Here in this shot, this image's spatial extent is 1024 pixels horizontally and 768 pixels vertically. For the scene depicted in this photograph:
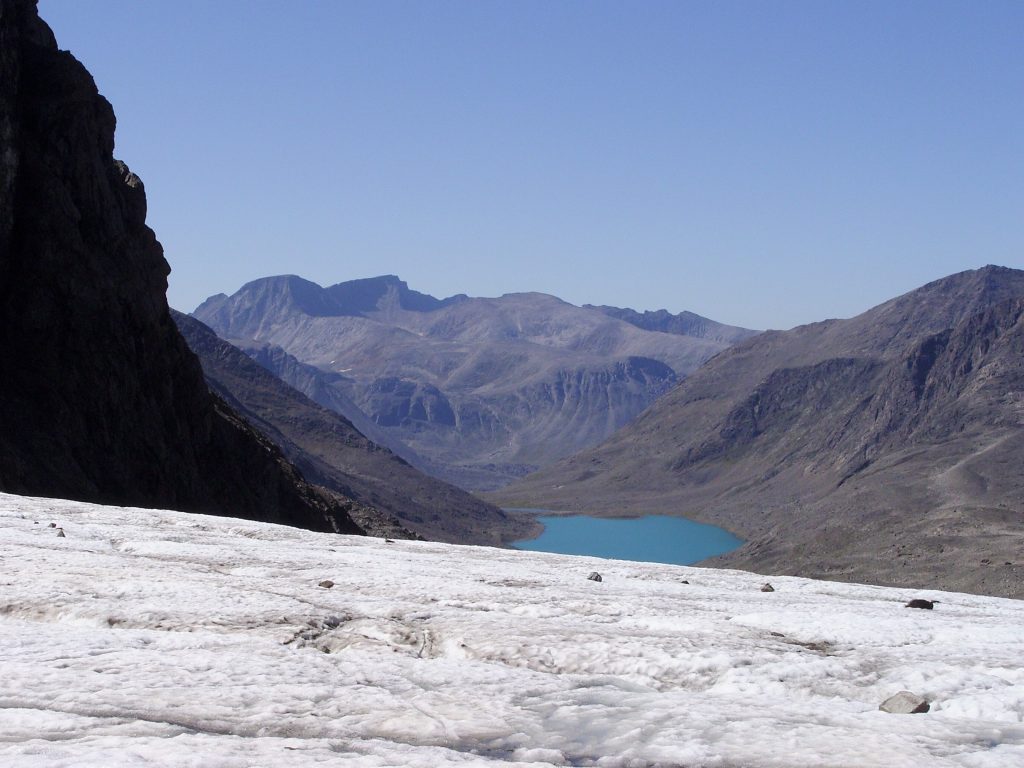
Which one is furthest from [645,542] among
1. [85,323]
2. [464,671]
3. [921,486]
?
[464,671]

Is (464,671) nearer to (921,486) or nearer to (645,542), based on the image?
(921,486)

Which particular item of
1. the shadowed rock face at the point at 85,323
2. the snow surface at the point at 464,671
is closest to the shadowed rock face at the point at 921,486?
the shadowed rock face at the point at 85,323

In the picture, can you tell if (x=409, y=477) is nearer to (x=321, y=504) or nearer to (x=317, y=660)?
(x=321, y=504)

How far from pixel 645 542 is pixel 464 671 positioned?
17626 cm

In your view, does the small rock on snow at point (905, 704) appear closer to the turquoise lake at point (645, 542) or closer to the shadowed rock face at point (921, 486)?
the shadowed rock face at point (921, 486)

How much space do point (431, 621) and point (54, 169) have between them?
125 feet

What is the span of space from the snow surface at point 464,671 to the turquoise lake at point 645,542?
5655 inches

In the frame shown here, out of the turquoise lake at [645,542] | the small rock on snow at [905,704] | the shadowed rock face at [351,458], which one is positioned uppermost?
the shadowed rock face at [351,458]

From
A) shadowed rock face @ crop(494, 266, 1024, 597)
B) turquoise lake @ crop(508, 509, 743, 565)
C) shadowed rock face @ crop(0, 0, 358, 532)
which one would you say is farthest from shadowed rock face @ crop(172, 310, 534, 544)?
shadowed rock face @ crop(0, 0, 358, 532)

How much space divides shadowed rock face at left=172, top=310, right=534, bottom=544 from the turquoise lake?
6481 mm

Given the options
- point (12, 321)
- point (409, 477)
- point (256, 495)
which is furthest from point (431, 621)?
point (409, 477)

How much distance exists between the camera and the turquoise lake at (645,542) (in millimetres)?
162500

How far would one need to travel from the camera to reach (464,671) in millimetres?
7625

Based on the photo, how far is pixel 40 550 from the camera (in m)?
12.5
